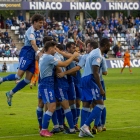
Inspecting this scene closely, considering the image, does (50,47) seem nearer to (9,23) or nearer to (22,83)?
(22,83)

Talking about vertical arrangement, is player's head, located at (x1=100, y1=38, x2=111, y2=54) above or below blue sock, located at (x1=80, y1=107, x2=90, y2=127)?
above

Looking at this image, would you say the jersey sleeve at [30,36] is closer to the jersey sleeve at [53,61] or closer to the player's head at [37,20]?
the player's head at [37,20]

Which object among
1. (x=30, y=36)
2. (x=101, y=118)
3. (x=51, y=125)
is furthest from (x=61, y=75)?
(x=30, y=36)

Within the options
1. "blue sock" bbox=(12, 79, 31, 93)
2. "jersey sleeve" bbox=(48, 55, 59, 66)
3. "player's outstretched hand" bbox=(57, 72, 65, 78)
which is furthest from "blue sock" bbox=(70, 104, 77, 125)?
"blue sock" bbox=(12, 79, 31, 93)

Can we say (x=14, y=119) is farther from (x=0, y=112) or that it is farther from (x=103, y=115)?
(x=103, y=115)

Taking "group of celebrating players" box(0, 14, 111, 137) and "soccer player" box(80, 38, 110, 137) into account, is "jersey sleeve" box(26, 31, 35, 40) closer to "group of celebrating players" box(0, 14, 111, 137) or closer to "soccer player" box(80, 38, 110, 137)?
"group of celebrating players" box(0, 14, 111, 137)

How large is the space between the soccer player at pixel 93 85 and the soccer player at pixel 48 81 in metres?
0.55

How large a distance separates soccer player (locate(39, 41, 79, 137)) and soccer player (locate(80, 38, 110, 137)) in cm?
55

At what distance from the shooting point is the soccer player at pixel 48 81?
6496 mm

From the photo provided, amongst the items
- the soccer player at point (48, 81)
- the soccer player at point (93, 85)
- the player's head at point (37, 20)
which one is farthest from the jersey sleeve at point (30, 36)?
the soccer player at point (93, 85)

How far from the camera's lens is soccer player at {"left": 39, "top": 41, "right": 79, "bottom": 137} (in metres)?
6.50

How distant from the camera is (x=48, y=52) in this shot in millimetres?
6574

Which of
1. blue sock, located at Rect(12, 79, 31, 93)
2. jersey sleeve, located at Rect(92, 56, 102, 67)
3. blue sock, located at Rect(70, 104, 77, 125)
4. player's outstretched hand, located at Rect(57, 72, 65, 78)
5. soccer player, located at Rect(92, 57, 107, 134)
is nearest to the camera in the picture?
jersey sleeve, located at Rect(92, 56, 102, 67)

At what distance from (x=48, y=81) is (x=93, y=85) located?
3.07 ft
